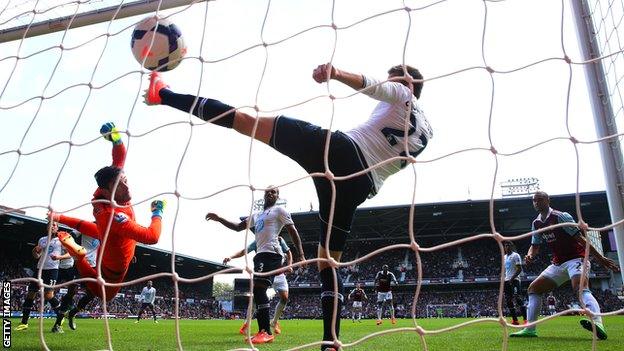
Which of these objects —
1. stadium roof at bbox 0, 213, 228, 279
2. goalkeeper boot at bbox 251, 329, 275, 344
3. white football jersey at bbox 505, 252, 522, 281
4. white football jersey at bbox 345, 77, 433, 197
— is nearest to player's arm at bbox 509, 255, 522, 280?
white football jersey at bbox 505, 252, 522, 281

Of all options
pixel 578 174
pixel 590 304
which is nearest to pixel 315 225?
pixel 590 304

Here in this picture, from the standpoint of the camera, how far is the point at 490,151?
291cm

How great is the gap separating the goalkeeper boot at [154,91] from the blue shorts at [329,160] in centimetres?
86

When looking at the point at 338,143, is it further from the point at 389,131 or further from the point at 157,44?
the point at 157,44

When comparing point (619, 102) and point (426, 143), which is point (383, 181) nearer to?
point (426, 143)

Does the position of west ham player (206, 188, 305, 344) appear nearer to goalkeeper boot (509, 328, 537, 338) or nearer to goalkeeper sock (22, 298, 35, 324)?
goalkeeper boot (509, 328, 537, 338)

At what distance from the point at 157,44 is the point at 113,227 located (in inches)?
58.5

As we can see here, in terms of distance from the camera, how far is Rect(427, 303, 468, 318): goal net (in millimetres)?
34031

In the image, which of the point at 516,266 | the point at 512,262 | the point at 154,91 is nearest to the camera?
the point at 154,91

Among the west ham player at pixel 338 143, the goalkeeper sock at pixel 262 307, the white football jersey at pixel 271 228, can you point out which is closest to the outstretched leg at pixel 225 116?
the west ham player at pixel 338 143

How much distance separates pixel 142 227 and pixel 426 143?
7.50ft

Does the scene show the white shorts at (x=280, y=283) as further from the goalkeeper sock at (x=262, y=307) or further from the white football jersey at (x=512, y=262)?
the white football jersey at (x=512, y=262)

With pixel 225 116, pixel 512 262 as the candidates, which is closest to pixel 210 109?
pixel 225 116

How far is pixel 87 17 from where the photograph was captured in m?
4.44
